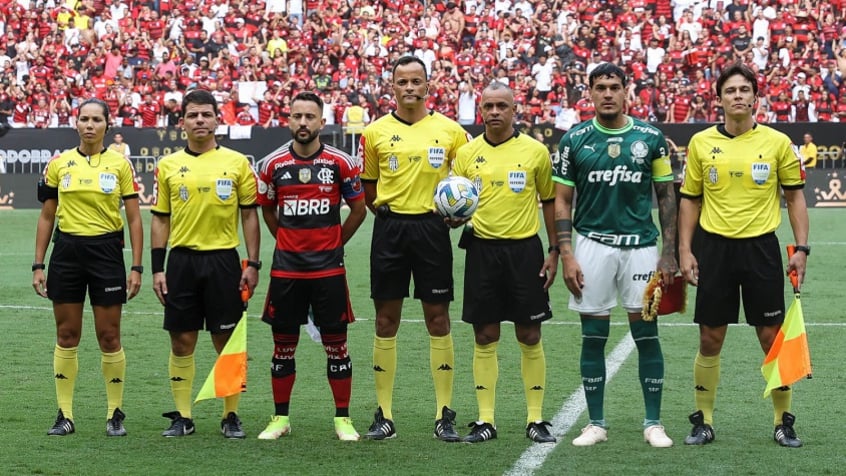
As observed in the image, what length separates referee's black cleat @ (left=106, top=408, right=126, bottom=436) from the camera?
316 inches

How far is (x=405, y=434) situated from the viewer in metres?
8.12

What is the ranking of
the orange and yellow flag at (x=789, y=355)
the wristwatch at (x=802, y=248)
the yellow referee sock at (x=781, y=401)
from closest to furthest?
the orange and yellow flag at (x=789, y=355)
the wristwatch at (x=802, y=248)
the yellow referee sock at (x=781, y=401)

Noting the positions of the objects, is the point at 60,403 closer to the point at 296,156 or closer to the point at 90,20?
the point at 296,156

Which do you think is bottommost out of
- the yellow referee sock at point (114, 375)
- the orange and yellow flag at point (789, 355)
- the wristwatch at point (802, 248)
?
the yellow referee sock at point (114, 375)

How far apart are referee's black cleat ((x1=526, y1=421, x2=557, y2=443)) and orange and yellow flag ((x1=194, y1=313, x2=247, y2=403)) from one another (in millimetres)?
1730

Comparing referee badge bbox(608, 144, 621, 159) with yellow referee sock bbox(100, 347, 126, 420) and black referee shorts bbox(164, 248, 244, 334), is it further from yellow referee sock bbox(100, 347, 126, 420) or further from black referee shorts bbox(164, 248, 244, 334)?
yellow referee sock bbox(100, 347, 126, 420)

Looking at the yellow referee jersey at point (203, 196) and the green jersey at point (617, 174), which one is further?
the yellow referee jersey at point (203, 196)

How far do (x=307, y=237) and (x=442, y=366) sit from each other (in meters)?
1.16

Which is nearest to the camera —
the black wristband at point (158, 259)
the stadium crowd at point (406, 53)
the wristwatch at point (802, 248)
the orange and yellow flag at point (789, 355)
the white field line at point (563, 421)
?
the white field line at point (563, 421)

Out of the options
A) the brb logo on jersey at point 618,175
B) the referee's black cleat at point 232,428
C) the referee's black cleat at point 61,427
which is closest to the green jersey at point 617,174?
the brb logo on jersey at point 618,175

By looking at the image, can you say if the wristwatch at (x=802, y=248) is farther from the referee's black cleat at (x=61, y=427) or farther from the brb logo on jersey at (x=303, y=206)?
the referee's black cleat at (x=61, y=427)

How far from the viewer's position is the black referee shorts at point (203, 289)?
26.3ft

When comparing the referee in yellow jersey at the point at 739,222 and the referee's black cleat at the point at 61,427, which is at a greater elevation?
the referee in yellow jersey at the point at 739,222

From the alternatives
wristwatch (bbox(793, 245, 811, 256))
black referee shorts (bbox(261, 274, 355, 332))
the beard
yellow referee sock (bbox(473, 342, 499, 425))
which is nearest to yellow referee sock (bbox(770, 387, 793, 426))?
wristwatch (bbox(793, 245, 811, 256))
